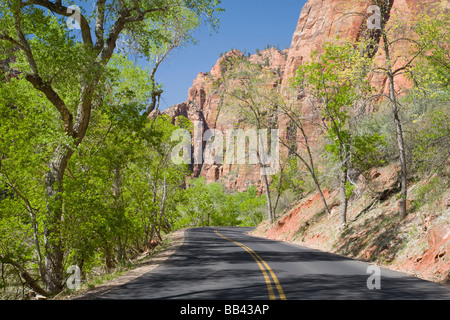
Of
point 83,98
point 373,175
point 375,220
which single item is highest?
point 83,98

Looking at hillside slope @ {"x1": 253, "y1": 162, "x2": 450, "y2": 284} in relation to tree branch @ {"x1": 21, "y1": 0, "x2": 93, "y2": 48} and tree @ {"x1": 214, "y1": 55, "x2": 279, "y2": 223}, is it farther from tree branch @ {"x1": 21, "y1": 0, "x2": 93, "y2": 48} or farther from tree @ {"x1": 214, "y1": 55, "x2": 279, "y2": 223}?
tree branch @ {"x1": 21, "y1": 0, "x2": 93, "y2": 48}

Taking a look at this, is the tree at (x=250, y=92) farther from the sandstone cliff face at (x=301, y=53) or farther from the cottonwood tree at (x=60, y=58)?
the cottonwood tree at (x=60, y=58)

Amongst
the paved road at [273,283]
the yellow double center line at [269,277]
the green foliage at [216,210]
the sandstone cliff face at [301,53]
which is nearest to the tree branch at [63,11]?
the paved road at [273,283]

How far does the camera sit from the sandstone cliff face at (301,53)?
18.0m

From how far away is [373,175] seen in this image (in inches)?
850

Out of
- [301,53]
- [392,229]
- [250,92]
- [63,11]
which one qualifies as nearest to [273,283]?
[392,229]

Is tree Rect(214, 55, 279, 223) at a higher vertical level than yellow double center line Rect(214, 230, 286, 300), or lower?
higher

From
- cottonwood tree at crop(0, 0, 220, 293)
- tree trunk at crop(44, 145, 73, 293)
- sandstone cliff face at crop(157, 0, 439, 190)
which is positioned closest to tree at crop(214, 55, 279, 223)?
sandstone cliff face at crop(157, 0, 439, 190)

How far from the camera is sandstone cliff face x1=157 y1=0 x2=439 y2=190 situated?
59.0 feet

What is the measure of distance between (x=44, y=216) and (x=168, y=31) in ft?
38.8

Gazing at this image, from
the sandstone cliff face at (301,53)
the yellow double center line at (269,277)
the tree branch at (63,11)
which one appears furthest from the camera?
the sandstone cliff face at (301,53)

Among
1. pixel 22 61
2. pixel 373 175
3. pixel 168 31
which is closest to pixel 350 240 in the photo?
pixel 373 175

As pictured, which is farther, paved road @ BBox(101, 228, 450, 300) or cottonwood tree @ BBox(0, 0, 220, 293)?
cottonwood tree @ BBox(0, 0, 220, 293)
